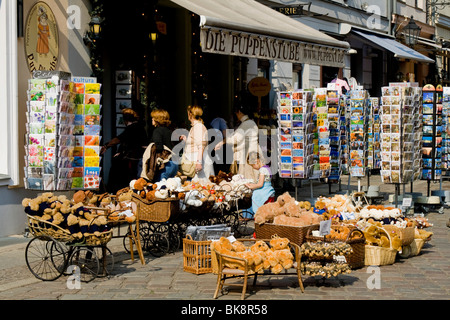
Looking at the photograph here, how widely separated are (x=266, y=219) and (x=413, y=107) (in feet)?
20.2

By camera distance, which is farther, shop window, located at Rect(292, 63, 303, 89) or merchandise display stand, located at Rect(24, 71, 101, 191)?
shop window, located at Rect(292, 63, 303, 89)

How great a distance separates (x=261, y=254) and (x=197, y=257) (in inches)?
47.6

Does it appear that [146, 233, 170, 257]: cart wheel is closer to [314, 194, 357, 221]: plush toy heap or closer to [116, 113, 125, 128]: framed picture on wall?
[314, 194, 357, 221]: plush toy heap

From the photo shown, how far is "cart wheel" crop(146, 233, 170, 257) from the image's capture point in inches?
397

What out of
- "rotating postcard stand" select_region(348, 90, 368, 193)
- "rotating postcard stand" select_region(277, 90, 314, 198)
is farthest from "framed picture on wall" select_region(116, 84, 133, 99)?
"rotating postcard stand" select_region(348, 90, 368, 193)

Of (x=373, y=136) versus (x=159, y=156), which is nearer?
(x=159, y=156)

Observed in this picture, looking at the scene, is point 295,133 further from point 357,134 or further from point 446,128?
point 446,128

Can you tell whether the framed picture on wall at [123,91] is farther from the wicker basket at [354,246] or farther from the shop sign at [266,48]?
the wicker basket at [354,246]

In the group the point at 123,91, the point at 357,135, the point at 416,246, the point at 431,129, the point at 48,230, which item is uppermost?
the point at 123,91

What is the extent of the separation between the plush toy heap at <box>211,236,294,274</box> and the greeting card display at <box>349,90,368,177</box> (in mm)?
8406

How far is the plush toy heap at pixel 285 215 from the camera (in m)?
9.04

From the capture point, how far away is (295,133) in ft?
46.1


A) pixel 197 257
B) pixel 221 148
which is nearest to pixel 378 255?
pixel 197 257

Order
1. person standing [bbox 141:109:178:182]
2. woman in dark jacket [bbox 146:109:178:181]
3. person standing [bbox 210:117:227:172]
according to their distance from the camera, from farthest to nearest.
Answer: person standing [bbox 210:117:227:172] → woman in dark jacket [bbox 146:109:178:181] → person standing [bbox 141:109:178:182]
